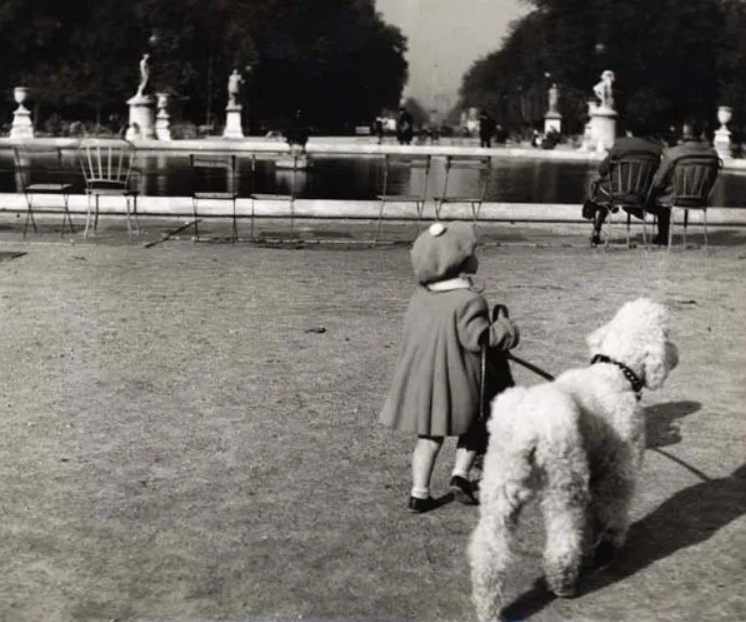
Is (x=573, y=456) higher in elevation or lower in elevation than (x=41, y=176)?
higher

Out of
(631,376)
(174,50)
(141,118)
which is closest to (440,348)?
(631,376)

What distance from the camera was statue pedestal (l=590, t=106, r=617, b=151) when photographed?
4612 cm

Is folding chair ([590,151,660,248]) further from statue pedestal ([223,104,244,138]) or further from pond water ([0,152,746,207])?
statue pedestal ([223,104,244,138])

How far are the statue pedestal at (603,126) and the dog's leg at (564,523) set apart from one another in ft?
141

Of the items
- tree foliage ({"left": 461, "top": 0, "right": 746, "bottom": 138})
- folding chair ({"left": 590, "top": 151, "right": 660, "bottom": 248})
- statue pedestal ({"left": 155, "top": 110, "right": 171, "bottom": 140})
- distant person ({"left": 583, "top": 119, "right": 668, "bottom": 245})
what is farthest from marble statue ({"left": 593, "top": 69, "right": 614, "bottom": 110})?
folding chair ({"left": 590, "top": 151, "right": 660, "bottom": 248})

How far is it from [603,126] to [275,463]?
4272 cm

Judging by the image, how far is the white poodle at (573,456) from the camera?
3900 millimetres

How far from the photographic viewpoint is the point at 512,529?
3957 mm

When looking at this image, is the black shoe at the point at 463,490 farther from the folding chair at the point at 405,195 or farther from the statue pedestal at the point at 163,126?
the statue pedestal at the point at 163,126

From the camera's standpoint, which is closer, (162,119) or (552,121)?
(162,119)

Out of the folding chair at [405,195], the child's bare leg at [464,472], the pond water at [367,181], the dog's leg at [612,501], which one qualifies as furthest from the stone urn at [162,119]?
the dog's leg at [612,501]

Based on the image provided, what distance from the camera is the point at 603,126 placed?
46.6 m

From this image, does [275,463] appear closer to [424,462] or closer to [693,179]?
[424,462]

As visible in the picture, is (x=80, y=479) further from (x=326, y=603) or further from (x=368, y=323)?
(x=368, y=323)
